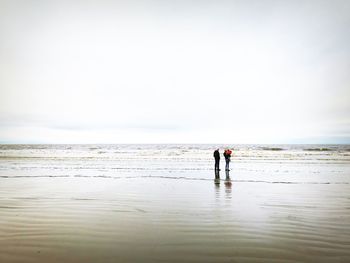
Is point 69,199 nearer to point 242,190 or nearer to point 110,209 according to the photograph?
point 110,209

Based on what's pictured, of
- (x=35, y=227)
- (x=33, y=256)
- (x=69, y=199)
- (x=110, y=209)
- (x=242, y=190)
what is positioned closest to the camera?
(x=33, y=256)

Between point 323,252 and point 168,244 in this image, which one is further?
point 168,244

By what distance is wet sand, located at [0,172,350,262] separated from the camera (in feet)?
17.3

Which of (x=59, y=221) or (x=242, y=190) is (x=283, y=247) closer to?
(x=59, y=221)

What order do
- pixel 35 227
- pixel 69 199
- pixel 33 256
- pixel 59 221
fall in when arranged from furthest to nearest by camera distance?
pixel 69 199 → pixel 59 221 → pixel 35 227 → pixel 33 256

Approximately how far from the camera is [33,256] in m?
5.16

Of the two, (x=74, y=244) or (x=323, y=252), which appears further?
(x=74, y=244)

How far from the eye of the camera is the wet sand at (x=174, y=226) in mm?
5277

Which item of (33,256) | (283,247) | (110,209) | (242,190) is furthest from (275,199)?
(33,256)

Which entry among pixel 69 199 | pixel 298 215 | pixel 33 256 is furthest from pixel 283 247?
pixel 69 199

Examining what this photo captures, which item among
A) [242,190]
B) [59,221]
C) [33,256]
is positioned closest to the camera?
[33,256]

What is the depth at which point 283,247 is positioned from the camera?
5652 mm

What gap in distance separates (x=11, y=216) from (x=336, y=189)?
14495 mm

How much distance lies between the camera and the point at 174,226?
720 centimetres
